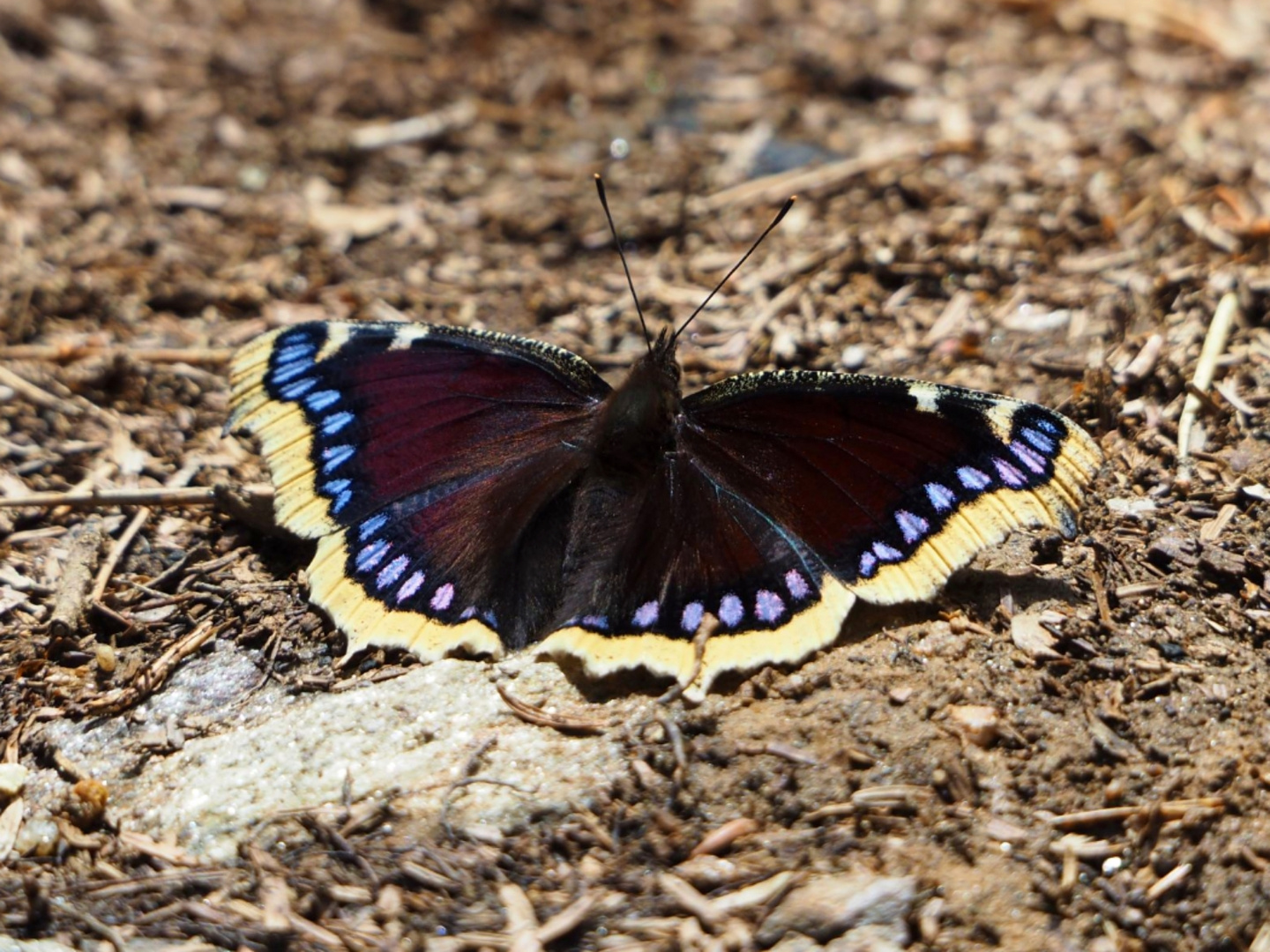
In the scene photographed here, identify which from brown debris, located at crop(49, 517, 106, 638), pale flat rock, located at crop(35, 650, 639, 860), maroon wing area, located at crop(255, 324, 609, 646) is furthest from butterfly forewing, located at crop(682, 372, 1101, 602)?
brown debris, located at crop(49, 517, 106, 638)

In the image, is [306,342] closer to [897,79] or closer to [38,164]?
[38,164]

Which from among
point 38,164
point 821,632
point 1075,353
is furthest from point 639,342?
point 38,164

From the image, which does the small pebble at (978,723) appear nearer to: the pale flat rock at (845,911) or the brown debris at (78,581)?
the pale flat rock at (845,911)

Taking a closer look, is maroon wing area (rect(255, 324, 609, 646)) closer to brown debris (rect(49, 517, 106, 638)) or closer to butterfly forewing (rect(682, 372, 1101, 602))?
butterfly forewing (rect(682, 372, 1101, 602))

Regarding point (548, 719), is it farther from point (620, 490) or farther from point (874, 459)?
point (874, 459)

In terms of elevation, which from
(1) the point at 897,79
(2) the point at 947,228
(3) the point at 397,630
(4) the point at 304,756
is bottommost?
(4) the point at 304,756

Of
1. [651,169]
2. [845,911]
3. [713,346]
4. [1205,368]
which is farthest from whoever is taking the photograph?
[651,169]

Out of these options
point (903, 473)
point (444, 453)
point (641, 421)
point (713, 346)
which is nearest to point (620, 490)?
point (641, 421)
